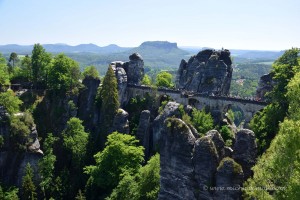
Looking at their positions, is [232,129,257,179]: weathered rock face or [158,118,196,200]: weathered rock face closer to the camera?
[232,129,257,179]: weathered rock face

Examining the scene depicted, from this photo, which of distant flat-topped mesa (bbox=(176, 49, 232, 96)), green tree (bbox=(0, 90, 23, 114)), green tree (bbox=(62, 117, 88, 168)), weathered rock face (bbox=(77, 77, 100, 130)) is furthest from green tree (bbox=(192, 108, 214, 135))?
green tree (bbox=(0, 90, 23, 114))

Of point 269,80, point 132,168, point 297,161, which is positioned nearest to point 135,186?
point 132,168

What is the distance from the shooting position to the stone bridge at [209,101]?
68750 mm

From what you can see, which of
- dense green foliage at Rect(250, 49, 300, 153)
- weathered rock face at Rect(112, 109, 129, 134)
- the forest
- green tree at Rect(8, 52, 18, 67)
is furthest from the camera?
green tree at Rect(8, 52, 18, 67)

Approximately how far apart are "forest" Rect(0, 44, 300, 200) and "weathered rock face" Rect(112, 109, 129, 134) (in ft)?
0.90

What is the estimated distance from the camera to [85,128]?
80000 millimetres

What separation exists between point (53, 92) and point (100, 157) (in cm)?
2634

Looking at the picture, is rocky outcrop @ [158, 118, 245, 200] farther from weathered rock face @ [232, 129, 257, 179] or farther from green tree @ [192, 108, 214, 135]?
green tree @ [192, 108, 214, 135]

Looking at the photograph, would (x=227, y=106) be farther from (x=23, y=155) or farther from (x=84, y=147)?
(x=23, y=155)

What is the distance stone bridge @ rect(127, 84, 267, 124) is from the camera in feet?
226

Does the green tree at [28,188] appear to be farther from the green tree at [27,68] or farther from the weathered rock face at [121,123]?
the green tree at [27,68]

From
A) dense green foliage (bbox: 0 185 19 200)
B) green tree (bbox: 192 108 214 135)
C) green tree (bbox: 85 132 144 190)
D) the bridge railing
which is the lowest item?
dense green foliage (bbox: 0 185 19 200)

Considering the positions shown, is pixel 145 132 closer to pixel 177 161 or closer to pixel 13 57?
pixel 177 161

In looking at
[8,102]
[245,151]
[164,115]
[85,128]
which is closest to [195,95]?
[164,115]
